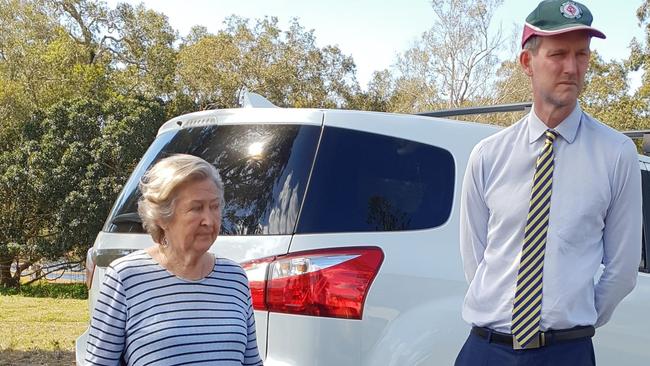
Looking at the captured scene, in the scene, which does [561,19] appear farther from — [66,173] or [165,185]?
[66,173]

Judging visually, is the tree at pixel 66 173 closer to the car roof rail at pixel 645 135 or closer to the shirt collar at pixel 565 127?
the car roof rail at pixel 645 135

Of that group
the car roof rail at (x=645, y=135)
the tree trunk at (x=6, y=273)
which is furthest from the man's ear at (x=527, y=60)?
the tree trunk at (x=6, y=273)

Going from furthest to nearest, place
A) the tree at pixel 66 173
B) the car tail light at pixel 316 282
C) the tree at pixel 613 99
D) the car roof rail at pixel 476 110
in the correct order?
1. the tree at pixel 613 99
2. the tree at pixel 66 173
3. the car roof rail at pixel 476 110
4. the car tail light at pixel 316 282

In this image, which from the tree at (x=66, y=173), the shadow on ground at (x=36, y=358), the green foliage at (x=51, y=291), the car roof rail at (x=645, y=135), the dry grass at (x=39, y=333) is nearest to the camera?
the car roof rail at (x=645, y=135)

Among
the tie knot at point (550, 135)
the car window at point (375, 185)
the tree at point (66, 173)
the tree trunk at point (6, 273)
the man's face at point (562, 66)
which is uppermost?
the man's face at point (562, 66)

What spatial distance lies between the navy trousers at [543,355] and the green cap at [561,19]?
2.92 feet

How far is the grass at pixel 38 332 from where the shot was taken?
731 cm

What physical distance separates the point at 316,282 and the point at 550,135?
0.99m

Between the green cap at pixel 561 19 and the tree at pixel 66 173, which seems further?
the tree at pixel 66 173

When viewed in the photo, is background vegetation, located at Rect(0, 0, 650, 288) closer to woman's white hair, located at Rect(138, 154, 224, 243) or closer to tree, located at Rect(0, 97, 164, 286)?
tree, located at Rect(0, 97, 164, 286)

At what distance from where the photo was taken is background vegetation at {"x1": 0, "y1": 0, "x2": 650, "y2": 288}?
24.4m

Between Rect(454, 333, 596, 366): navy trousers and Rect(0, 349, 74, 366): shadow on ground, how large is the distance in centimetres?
582

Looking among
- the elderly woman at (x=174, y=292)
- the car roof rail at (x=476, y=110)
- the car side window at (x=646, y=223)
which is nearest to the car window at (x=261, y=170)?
the elderly woman at (x=174, y=292)

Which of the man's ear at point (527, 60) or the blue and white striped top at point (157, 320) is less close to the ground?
the man's ear at point (527, 60)
